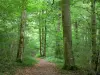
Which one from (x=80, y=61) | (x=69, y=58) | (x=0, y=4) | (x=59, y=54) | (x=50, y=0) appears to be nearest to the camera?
(x=0, y=4)

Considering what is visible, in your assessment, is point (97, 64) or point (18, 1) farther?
point (18, 1)

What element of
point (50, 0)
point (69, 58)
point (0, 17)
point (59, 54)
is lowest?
point (59, 54)

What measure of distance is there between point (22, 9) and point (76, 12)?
8.62 meters

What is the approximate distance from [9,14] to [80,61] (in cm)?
583

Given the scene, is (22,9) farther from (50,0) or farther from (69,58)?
(50,0)

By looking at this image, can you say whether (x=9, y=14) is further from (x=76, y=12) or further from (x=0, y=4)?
(x=76, y=12)

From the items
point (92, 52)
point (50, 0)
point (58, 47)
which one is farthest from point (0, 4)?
point (58, 47)

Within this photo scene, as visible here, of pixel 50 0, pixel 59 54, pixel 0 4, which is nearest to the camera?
pixel 0 4

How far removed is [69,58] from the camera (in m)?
10.7

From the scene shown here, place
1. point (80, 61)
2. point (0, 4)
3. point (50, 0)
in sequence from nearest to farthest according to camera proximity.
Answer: point (0, 4)
point (80, 61)
point (50, 0)

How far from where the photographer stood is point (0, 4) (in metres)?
10.0

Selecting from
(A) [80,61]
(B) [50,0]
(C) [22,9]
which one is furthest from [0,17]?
(B) [50,0]

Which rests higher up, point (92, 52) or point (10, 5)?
point (10, 5)

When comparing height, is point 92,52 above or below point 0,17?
below
